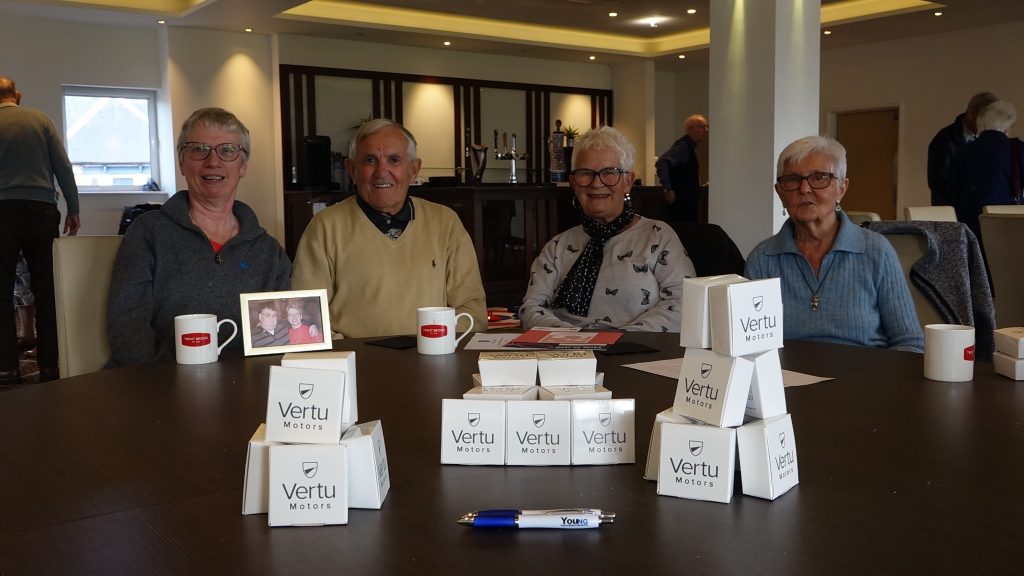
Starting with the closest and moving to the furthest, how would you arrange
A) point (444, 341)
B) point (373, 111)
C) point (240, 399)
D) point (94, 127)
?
point (240, 399) < point (444, 341) < point (94, 127) < point (373, 111)

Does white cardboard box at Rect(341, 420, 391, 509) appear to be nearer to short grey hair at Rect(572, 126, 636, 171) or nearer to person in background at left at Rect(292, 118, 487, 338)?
person in background at left at Rect(292, 118, 487, 338)

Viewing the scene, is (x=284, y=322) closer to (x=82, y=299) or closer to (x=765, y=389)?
(x=82, y=299)

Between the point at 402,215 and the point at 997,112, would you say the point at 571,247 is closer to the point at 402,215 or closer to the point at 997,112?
the point at 402,215

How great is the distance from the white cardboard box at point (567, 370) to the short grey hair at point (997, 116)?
17.0 ft

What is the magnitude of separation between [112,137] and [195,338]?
7.94m

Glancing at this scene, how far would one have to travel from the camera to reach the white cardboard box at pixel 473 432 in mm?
1069

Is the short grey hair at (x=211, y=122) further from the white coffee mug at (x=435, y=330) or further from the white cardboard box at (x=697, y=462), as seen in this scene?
the white cardboard box at (x=697, y=462)

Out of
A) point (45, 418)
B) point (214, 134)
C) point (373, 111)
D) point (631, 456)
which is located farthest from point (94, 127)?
point (631, 456)

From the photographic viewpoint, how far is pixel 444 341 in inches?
74.4

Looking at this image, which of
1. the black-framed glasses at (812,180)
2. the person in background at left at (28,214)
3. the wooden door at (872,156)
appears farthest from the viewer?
the wooden door at (872,156)

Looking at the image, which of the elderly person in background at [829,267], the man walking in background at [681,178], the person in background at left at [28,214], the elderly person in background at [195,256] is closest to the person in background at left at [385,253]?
the elderly person in background at [195,256]

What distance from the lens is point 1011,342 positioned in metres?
1.54

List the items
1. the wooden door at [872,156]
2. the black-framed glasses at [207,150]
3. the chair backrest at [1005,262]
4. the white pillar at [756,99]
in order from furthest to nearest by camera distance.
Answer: the wooden door at [872,156]
the white pillar at [756,99]
the chair backrest at [1005,262]
the black-framed glasses at [207,150]

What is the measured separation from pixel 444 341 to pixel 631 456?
0.86 m
